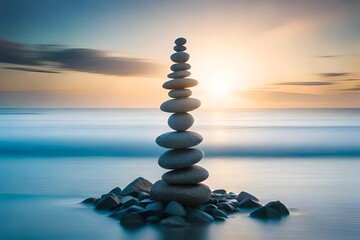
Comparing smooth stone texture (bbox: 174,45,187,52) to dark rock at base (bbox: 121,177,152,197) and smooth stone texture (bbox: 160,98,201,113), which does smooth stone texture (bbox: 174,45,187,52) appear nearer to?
smooth stone texture (bbox: 160,98,201,113)

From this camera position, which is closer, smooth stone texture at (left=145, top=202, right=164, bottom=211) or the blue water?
the blue water

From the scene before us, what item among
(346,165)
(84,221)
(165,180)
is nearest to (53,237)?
(84,221)

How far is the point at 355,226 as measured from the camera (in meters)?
6.19

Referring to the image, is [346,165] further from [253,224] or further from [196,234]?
[196,234]

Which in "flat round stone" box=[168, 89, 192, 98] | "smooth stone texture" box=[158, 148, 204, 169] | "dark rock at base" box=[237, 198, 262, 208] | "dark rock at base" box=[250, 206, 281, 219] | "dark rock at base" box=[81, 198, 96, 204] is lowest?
"dark rock at base" box=[250, 206, 281, 219]

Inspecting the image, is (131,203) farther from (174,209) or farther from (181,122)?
(181,122)

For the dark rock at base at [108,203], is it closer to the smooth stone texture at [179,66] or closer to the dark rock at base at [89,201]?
the dark rock at base at [89,201]

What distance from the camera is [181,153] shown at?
6590 millimetres

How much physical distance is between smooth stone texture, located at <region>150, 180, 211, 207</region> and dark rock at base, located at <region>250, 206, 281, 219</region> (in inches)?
26.4

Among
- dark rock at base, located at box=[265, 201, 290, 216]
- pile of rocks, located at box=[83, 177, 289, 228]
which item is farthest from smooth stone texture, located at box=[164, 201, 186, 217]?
dark rock at base, located at box=[265, 201, 290, 216]

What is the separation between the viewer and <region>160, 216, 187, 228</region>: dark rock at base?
5.91 m

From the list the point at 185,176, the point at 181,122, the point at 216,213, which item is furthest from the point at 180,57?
the point at 216,213

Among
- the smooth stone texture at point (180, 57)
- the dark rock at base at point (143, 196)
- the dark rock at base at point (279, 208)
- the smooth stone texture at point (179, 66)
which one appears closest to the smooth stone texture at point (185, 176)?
the dark rock at base at point (143, 196)

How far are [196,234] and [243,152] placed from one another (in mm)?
9874
